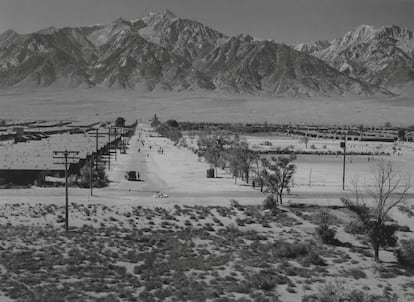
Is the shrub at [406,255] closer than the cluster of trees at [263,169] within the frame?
Yes

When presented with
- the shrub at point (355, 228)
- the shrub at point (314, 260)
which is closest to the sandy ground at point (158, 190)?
the shrub at point (355, 228)

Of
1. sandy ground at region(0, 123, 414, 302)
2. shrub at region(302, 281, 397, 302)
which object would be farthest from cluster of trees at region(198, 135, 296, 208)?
shrub at region(302, 281, 397, 302)

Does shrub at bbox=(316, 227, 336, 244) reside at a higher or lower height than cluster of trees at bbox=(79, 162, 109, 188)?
lower

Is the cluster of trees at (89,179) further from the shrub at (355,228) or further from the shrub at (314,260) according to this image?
the shrub at (314,260)

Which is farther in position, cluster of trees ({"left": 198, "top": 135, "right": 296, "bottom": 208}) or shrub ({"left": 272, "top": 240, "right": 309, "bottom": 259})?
cluster of trees ({"left": 198, "top": 135, "right": 296, "bottom": 208})

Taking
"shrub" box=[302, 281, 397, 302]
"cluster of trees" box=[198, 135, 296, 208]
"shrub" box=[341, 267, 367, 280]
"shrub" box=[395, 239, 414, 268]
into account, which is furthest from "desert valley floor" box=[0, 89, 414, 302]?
"cluster of trees" box=[198, 135, 296, 208]

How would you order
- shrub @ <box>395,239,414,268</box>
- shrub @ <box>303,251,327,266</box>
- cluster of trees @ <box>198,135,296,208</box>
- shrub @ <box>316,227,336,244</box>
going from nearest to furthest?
shrub @ <box>303,251,327,266</box>, shrub @ <box>395,239,414,268</box>, shrub @ <box>316,227,336,244</box>, cluster of trees @ <box>198,135,296,208</box>

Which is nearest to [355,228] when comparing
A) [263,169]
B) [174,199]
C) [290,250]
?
[290,250]

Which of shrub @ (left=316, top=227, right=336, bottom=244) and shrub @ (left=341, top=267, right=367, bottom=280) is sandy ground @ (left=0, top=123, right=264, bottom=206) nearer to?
shrub @ (left=316, top=227, right=336, bottom=244)

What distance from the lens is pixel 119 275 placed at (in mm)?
24688

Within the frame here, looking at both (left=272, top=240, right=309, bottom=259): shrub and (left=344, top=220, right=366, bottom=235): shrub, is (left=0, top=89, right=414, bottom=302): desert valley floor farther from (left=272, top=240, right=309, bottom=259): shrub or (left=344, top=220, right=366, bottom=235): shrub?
(left=344, top=220, right=366, bottom=235): shrub

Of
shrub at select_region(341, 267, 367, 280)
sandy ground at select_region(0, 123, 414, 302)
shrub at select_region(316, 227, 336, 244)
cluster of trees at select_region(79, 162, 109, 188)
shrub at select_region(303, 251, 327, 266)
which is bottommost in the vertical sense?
shrub at select_region(341, 267, 367, 280)

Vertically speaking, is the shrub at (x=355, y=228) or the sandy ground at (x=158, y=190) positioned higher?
the sandy ground at (x=158, y=190)

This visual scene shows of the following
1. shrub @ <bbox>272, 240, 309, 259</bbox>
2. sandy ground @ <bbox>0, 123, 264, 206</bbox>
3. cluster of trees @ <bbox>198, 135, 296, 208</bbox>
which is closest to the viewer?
shrub @ <bbox>272, 240, 309, 259</bbox>
